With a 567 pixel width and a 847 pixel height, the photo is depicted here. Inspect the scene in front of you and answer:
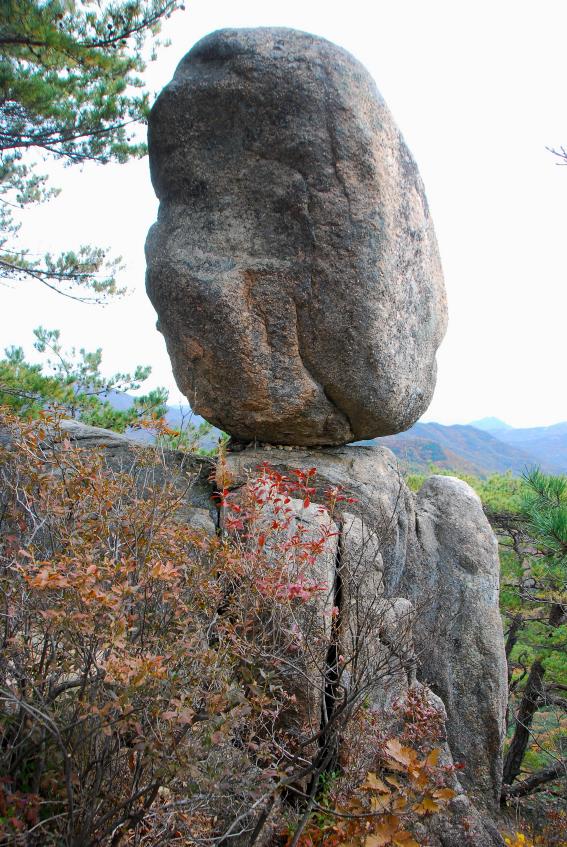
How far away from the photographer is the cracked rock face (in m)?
5.14

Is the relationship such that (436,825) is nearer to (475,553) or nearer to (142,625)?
(475,553)

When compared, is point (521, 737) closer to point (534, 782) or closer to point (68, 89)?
point (534, 782)

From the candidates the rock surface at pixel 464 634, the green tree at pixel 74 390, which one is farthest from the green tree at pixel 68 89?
the rock surface at pixel 464 634

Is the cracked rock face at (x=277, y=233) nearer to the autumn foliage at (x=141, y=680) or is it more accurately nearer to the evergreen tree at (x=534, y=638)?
the autumn foliage at (x=141, y=680)

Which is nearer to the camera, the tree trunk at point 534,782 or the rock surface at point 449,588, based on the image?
the rock surface at point 449,588

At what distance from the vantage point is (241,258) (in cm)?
526

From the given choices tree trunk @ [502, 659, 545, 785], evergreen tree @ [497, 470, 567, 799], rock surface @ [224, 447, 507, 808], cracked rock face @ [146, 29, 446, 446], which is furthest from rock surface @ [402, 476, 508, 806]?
tree trunk @ [502, 659, 545, 785]

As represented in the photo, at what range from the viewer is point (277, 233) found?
17.3 ft

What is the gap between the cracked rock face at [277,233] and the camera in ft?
16.9

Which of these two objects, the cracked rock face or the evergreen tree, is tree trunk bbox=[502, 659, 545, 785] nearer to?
the evergreen tree

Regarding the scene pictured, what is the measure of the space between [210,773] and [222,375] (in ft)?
10.4

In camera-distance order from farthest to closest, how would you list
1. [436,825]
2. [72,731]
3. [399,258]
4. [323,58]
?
[399,258] → [323,58] → [436,825] → [72,731]

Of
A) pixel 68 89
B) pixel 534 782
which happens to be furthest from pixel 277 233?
pixel 534 782

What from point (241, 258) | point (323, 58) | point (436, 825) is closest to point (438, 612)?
point (436, 825)
